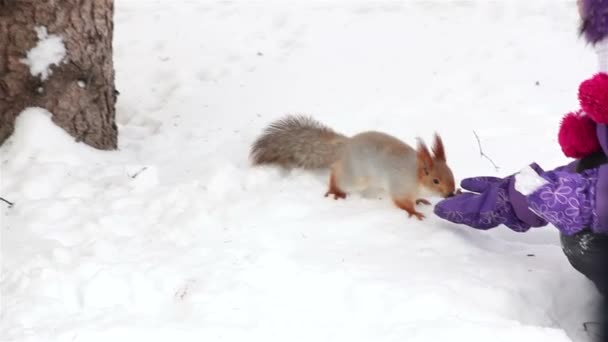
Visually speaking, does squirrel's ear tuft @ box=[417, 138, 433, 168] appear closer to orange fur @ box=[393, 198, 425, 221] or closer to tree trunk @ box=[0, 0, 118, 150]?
orange fur @ box=[393, 198, 425, 221]

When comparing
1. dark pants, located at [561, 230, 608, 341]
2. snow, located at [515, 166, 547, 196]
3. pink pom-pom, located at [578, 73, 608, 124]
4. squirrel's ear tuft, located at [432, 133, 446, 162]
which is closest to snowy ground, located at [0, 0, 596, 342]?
dark pants, located at [561, 230, 608, 341]

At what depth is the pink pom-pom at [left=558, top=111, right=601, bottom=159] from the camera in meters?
2.14

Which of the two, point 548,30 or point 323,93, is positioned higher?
point 548,30

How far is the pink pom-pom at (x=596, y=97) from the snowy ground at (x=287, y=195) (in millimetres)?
566

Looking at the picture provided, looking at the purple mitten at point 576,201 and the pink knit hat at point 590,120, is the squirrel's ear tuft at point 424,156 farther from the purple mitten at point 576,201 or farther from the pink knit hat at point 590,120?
the purple mitten at point 576,201

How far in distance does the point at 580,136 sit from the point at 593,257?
341 mm

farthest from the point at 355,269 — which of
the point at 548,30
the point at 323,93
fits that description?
the point at 548,30

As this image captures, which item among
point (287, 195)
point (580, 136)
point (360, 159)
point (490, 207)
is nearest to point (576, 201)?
point (580, 136)

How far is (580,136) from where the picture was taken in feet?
7.05

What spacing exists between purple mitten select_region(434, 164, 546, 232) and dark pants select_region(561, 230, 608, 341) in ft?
0.75

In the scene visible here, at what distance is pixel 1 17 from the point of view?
9.79ft

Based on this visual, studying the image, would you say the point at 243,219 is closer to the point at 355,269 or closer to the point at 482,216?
the point at 355,269

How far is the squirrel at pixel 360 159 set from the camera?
2775mm

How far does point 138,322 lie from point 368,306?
628 millimetres
